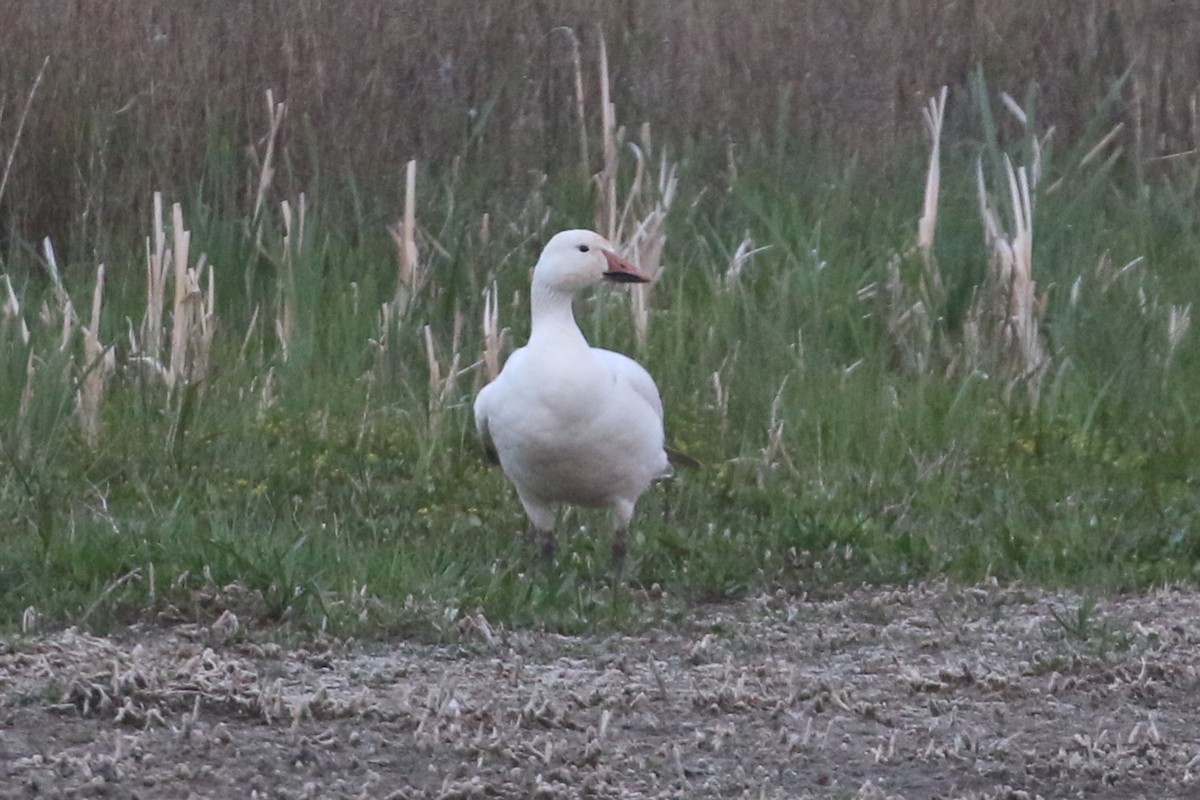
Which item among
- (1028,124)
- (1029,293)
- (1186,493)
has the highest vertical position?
(1028,124)

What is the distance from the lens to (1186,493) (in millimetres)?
6504

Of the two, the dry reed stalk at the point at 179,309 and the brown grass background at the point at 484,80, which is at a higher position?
the brown grass background at the point at 484,80

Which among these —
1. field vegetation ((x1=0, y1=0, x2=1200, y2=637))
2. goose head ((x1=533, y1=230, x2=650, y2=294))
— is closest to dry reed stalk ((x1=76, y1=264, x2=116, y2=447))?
field vegetation ((x1=0, y1=0, x2=1200, y2=637))

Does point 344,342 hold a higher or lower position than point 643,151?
lower

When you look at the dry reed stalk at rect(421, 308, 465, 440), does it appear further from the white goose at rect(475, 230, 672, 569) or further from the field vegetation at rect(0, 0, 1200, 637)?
the white goose at rect(475, 230, 672, 569)

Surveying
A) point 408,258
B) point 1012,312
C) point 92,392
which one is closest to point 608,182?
point 408,258

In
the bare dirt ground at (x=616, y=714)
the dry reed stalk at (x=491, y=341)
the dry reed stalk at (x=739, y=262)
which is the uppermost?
the dry reed stalk at (x=739, y=262)

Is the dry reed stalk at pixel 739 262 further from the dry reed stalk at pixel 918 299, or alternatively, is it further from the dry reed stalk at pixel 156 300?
the dry reed stalk at pixel 156 300

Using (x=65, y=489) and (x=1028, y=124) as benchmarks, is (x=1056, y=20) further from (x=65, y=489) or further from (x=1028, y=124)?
(x=65, y=489)

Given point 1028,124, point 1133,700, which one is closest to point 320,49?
point 1028,124

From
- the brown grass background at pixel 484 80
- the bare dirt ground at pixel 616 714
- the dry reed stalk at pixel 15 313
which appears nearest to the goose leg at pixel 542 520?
the bare dirt ground at pixel 616 714

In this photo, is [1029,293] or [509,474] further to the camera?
[1029,293]

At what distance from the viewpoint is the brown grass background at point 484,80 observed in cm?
918

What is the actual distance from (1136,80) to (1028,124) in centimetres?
241
